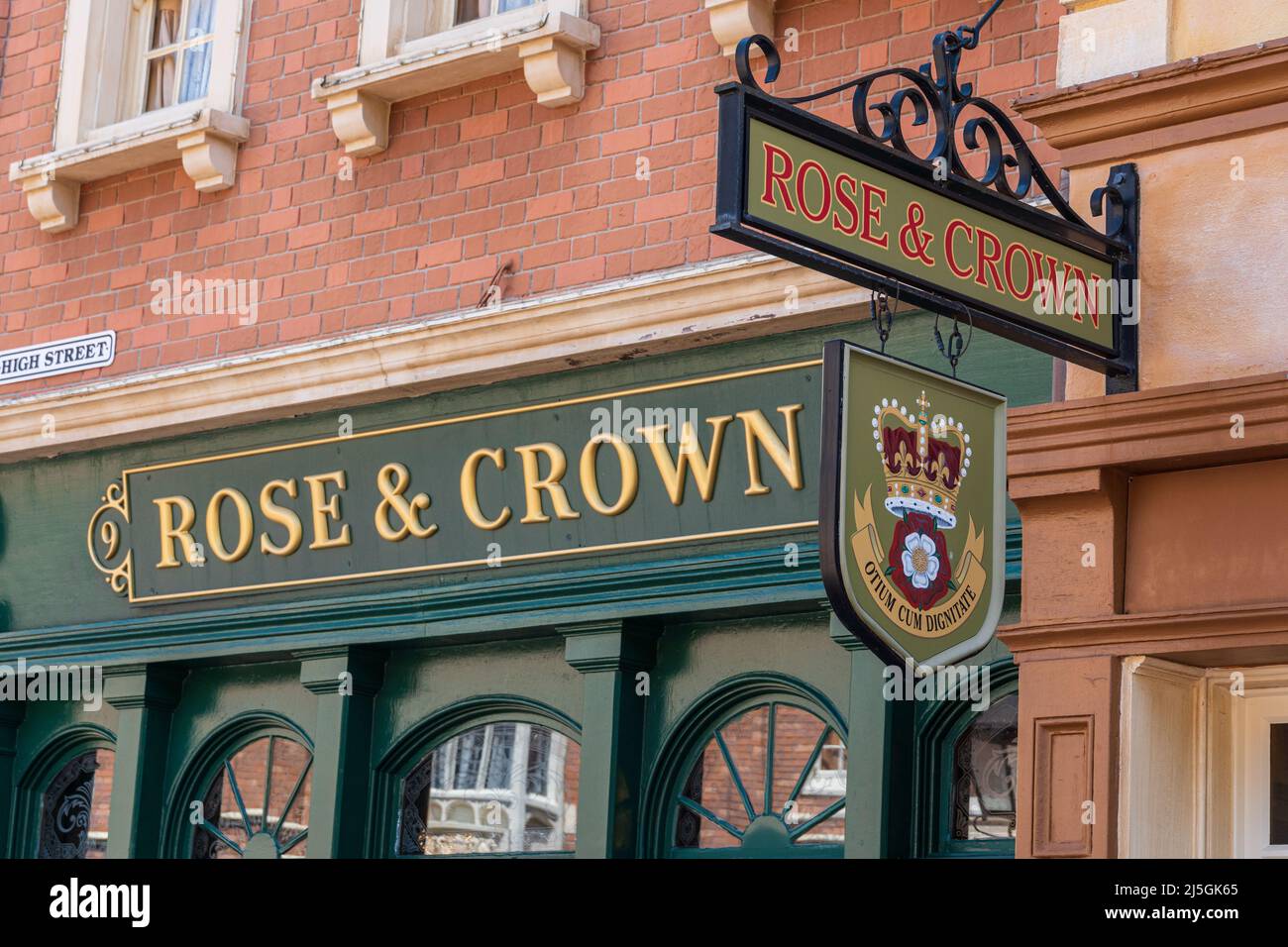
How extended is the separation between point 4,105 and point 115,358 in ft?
6.09

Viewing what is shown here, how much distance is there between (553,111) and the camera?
30.8 ft

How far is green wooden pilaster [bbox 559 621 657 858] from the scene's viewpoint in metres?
8.73

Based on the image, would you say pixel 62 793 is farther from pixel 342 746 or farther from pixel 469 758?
pixel 469 758

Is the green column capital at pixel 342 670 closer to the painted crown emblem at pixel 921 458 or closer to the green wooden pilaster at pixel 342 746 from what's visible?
the green wooden pilaster at pixel 342 746

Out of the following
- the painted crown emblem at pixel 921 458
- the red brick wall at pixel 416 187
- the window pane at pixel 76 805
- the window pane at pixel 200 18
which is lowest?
the window pane at pixel 76 805

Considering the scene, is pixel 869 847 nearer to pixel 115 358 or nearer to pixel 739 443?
pixel 739 443

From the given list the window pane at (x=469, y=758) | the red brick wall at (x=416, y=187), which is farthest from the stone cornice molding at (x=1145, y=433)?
the window pane at (x=469, y=758)

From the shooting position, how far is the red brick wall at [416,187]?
866 centimetres

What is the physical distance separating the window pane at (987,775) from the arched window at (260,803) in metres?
3.21

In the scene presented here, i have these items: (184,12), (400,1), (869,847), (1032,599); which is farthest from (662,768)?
(184,12)

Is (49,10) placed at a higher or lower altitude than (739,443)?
higher

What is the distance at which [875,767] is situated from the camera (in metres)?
8.01

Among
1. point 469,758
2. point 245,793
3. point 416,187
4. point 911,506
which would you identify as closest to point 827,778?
point 469,758

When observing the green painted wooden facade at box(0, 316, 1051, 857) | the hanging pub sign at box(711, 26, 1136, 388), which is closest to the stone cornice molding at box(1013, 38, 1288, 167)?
the hanging pub sign at box(711, 26, 1136, 388)
